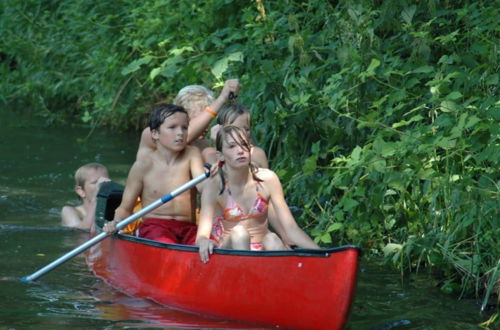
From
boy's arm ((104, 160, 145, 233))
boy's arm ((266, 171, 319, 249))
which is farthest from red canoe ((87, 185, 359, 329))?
boy's arm ((266, 171, 319, 249))

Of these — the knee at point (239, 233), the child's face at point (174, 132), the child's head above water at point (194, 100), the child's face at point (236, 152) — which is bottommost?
the knee at point (239, 233)

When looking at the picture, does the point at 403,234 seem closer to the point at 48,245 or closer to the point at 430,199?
the point at 430,199

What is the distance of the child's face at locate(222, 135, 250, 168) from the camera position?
5.75 m

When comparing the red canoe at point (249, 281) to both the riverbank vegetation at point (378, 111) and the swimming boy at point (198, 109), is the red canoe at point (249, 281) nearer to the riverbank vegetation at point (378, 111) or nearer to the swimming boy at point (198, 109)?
the swimming boy at point (198, 109)

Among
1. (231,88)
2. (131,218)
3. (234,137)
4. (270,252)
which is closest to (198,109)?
(231,88)

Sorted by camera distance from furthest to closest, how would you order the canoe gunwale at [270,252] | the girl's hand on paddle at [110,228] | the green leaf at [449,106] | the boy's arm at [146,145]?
the boy's arm at [146,145]
the girl's hand on paddle at [110,228]
the green leaf at [449,106]
the canoe gunwale at [270,252]

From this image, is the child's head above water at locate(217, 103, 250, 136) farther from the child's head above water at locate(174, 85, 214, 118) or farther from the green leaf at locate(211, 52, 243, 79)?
the green leaf at locate(211, 52, 243, 79)

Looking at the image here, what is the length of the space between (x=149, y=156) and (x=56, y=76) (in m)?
8.30

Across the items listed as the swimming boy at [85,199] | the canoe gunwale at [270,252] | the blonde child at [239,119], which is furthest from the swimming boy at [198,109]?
the swimming boy at [85,199]

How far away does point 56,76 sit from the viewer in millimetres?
14719

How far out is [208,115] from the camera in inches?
271

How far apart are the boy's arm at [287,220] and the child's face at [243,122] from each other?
1.54ft

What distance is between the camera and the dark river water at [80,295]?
5.78 meters

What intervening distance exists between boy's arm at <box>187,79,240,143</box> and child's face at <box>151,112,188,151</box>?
318 millimetres
